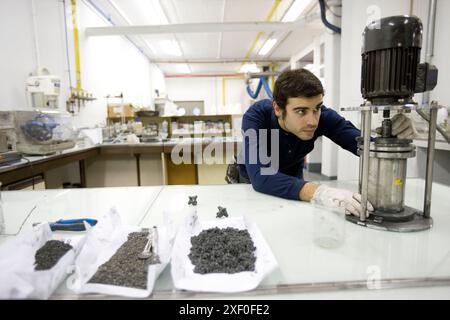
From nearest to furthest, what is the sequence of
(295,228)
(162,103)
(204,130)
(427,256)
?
(427,256), (295,228), (204,130), (162,103)

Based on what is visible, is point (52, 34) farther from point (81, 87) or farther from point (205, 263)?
point (205, 263)

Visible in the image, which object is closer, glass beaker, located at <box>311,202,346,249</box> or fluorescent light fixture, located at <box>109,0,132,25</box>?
glass beaker, located at <box>311,202,346,249</box>

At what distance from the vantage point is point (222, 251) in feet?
2.01

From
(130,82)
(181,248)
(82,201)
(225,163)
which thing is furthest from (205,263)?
(130,82)

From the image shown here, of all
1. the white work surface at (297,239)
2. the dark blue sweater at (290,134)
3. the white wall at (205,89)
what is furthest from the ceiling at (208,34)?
the white work surface at (297,239)

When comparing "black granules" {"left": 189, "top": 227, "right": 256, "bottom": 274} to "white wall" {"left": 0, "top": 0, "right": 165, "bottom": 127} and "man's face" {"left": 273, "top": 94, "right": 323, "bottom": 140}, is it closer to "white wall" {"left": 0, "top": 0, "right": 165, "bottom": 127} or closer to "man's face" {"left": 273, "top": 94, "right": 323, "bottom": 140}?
"man's face" {"left": 273, "top": 94, "right": 323, "bottom": 140}

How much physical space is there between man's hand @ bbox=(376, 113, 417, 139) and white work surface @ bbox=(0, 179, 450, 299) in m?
0.27

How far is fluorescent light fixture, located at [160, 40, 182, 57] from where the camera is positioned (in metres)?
6.10

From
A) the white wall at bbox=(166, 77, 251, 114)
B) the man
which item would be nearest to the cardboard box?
the man

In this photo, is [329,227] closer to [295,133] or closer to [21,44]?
[295,133]

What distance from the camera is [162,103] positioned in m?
5.89

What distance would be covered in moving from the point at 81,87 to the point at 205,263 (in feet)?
13.6

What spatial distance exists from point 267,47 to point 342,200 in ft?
21.9

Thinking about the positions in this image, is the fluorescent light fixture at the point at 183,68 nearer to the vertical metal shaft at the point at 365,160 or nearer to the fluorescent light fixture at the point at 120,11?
the fluorescent light fixture at the point at 120,11
